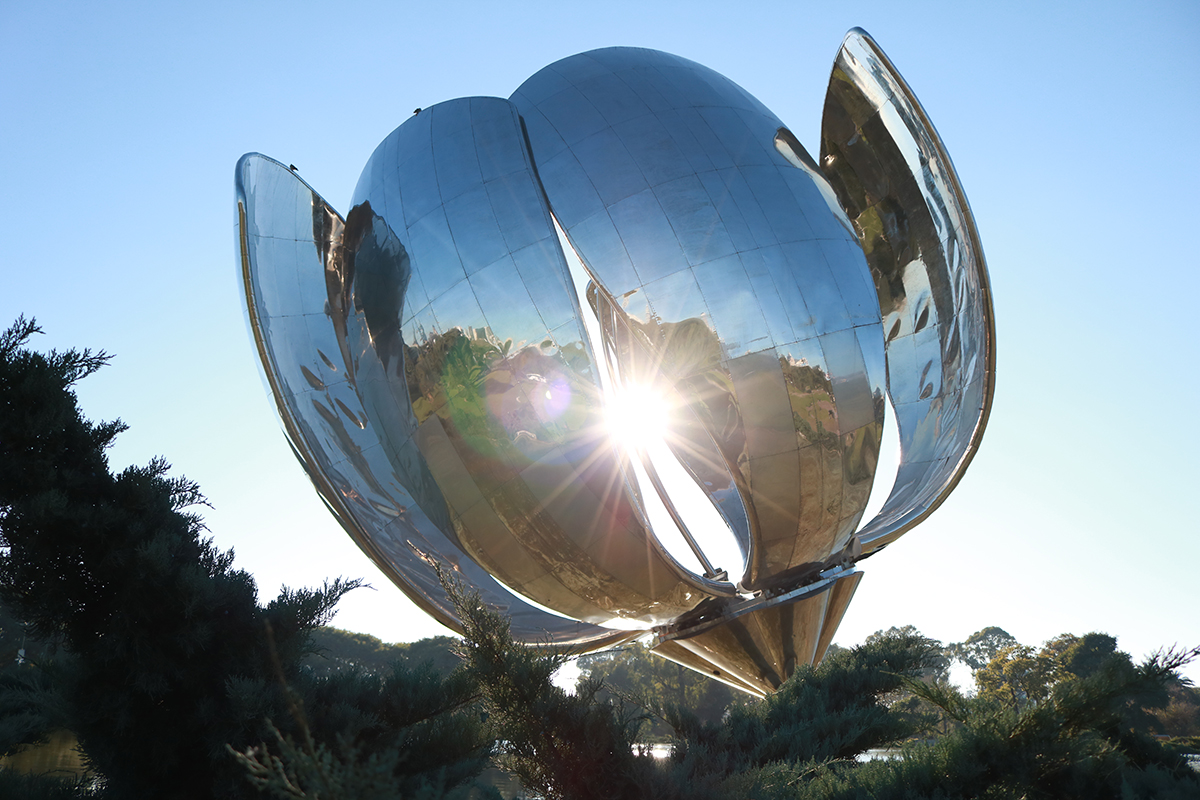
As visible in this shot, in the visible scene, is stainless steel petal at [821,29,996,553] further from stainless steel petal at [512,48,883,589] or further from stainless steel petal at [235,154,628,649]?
stainless steel petal at [235,154,628,649]

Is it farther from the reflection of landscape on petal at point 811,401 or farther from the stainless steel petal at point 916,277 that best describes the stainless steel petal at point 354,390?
the stainless steel petal at point 916,277

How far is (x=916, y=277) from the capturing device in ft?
22.1

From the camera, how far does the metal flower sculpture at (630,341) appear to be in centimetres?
548

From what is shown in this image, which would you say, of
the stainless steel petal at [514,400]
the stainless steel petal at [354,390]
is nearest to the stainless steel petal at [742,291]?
the stainless steel petal at [514,400]

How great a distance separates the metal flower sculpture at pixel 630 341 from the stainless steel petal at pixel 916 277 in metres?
0.02

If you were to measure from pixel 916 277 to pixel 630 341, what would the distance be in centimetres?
256

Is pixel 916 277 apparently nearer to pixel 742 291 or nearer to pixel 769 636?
pixel 742 291

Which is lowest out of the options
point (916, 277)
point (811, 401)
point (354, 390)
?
point (811, 401)

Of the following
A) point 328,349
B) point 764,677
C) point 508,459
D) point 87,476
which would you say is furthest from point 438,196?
point 764,677

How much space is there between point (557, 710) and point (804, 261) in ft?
12.2

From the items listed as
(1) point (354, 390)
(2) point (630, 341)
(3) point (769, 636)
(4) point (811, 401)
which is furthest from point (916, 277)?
(1) point (354, 390)

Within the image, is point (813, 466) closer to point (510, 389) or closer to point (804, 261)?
point (804, 261)

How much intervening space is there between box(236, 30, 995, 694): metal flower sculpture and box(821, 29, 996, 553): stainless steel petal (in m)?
0.02

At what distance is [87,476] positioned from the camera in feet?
13.0
